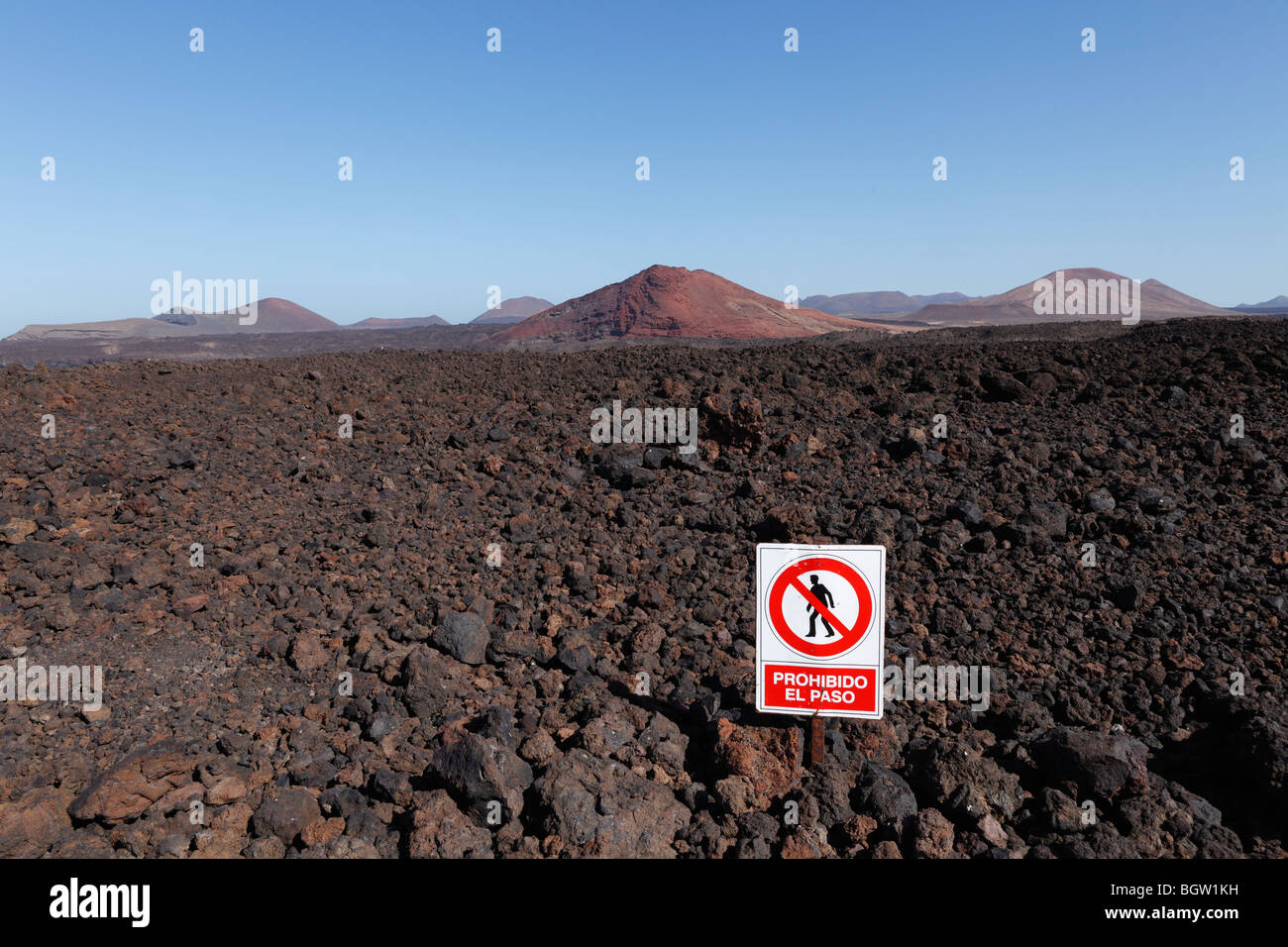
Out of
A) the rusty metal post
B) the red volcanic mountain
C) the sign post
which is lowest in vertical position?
the rusty metal post

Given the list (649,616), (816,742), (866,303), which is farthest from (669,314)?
(866,303)

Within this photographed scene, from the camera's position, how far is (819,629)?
9.30 ft

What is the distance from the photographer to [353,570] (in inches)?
197

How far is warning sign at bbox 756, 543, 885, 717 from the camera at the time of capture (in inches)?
109

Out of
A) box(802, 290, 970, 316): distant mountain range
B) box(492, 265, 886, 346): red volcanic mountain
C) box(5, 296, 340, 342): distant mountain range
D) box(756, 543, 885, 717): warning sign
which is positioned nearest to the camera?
box(756, 543, 885, 717): warning sign

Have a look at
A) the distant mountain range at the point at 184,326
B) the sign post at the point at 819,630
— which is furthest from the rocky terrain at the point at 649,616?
the distant mountain range at the point at 184,326

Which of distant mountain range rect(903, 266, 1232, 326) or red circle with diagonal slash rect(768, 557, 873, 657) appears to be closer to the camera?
red circle with diagonal slash rect(768, 557, 873, 657)

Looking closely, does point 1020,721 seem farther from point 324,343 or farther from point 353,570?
point 324,343

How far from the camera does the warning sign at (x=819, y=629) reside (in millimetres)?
2777

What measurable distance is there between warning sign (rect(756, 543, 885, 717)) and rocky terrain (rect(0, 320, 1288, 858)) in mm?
311

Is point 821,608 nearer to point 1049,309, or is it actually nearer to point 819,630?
point 819,630

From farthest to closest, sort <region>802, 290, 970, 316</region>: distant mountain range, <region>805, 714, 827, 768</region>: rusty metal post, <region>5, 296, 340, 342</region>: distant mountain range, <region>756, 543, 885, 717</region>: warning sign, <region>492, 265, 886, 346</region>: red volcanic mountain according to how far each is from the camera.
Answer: <region>802, 290, 970, 316</region>: distant mountain range < <region>5, 296, 340, 342</region>: distant mountain range < <region>492, 265, 886, 346</region>: red volcanic mountain < <region>805, 714, 827, 768</region>: rusty metal post < <region>756, 543, 885, 717</region>: warning sign

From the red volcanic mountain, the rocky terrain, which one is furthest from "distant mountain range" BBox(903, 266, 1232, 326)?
the rocky terrain

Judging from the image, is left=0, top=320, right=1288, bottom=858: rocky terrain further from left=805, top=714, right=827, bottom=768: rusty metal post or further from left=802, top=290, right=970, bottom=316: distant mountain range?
left=802, top=290, right=970, bottom=316: distant mountain range
